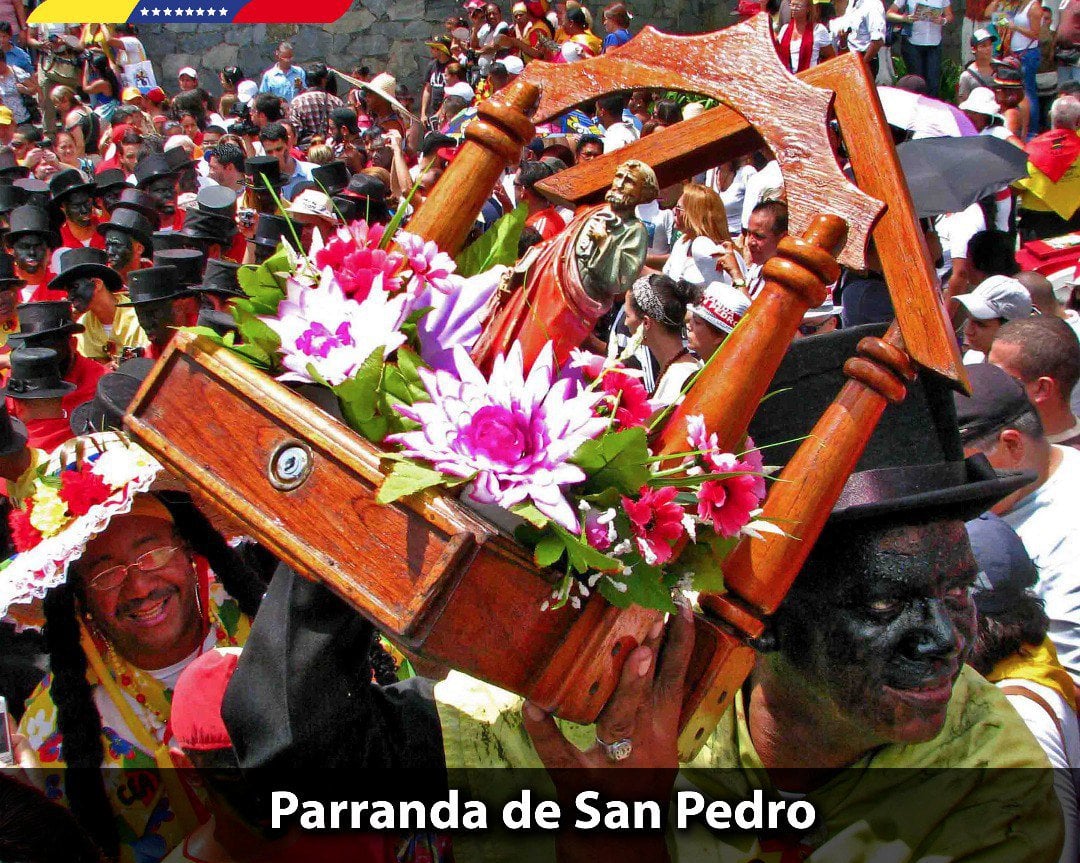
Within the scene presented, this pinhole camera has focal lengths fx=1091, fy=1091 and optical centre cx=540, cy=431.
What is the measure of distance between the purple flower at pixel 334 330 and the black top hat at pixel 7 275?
5.60m

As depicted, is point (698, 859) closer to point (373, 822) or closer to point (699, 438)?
point (373, 822)

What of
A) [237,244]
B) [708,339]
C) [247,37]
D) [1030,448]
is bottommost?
[247,37]

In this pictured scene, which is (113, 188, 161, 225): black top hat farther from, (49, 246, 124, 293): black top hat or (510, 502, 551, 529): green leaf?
(510, 502, 551, 529): green leaf

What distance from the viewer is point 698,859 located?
2.12 metres

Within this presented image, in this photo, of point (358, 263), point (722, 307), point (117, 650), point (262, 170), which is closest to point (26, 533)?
point (117, 650)

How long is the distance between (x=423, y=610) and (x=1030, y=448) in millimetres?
2557

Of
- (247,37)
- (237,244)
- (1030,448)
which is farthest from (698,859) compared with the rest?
(247,37)

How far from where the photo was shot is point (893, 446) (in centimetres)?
206

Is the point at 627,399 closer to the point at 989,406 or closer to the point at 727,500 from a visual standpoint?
the point at 727,500

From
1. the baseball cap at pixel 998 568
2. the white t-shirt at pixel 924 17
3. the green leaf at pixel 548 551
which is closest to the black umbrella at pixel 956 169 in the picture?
the baseball cap at pixel 998 568

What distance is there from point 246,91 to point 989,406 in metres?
15.2

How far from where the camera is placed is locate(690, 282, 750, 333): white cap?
4.32 meters

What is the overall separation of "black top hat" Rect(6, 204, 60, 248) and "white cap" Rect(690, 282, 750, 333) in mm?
5365

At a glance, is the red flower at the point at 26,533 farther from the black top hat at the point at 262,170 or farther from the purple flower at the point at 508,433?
the black top hat at the point at 262,170
